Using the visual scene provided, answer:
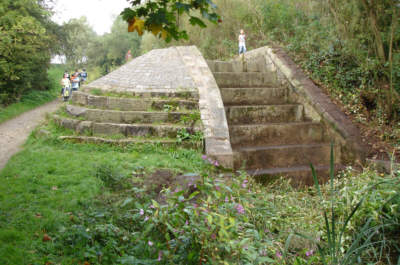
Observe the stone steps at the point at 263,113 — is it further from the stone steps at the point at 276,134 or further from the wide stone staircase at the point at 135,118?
Result: the wide stone staircase at the point at 135,118

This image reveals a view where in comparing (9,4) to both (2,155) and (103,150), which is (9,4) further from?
(103,150)

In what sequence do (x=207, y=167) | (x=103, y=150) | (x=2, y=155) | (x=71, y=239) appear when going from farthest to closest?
(x=2, y=155)
(x=103, y=150)
(x=207, y=167)
(x=71, y=239)

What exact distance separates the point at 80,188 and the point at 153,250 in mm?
2296

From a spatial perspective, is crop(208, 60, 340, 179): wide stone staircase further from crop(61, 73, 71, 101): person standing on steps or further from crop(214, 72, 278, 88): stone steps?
crop(61, 73, 71, 101): person standing on steps

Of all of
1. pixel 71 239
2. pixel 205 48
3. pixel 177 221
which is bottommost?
pixel 71 239

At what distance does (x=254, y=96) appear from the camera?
7016 millimetres

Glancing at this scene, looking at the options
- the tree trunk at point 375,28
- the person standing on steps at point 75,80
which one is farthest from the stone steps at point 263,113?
the person standing on steps at point 75,80

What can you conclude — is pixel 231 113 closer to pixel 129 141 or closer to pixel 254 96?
pixel 254 96

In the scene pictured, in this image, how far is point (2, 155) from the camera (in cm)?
630

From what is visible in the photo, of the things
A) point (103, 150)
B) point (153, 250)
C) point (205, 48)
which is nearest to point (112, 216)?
point (153, 250)

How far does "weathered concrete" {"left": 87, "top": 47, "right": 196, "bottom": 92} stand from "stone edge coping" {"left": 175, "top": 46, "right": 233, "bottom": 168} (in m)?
0.21

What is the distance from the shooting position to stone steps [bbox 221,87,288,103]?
691 cm

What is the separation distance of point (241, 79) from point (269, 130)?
2.04 meters

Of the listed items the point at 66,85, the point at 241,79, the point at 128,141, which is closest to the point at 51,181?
the point at 128,141
